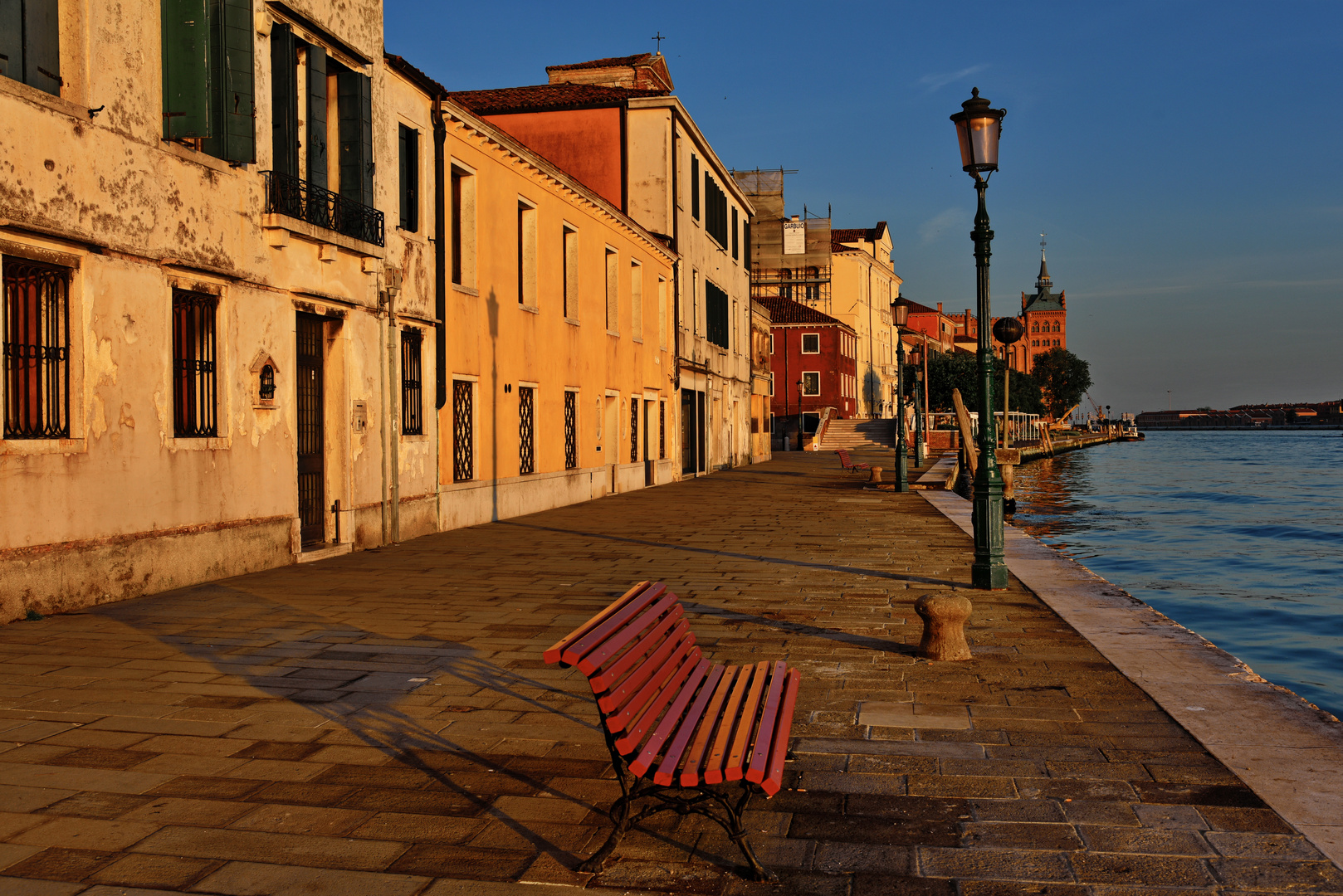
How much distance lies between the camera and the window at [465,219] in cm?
1569

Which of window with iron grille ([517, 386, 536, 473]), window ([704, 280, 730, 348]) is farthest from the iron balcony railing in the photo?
window ([704, 280, 730, 348])

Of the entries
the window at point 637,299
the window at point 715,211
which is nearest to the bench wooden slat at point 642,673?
the window at point 637,299

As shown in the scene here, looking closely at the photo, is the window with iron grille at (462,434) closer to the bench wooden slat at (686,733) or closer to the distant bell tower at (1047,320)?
the bench wooden slat at (686,733)

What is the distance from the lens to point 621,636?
3674 millimetres

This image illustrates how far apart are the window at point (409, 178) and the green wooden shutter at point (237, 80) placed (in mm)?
3673

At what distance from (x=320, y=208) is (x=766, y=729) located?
375 inches

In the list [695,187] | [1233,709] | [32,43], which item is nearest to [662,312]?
[695,187]

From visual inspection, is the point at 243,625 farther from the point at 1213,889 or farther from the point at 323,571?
the point at 1213,889

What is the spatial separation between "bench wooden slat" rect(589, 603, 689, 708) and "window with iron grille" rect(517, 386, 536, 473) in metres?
13.1

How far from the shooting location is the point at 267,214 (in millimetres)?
10586

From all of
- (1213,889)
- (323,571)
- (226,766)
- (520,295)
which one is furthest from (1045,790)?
(520,295)

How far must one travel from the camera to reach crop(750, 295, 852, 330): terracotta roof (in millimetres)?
65312

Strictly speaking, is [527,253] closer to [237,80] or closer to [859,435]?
[237,80]

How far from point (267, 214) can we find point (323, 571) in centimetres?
357
